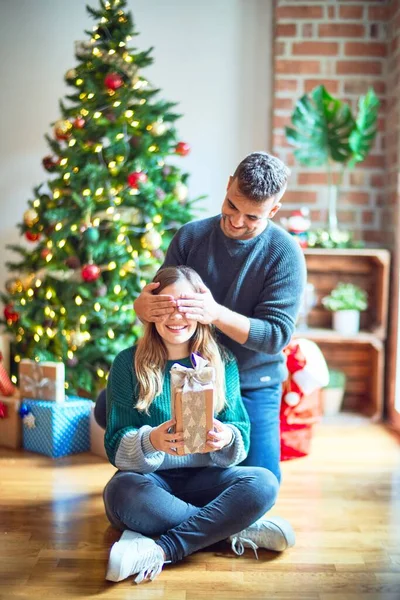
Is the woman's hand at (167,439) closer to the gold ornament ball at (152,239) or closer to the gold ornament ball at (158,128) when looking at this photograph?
the gold ornament ball at (152,239)

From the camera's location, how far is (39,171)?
3.63 metres

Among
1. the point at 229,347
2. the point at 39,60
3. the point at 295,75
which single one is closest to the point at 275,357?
the point at 229,347

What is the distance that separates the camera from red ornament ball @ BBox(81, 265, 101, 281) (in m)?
2.93

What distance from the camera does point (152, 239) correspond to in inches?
118

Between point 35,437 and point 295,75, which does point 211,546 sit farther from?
point 295,75

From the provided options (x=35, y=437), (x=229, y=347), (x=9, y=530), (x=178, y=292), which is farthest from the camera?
(x=35, y=437)

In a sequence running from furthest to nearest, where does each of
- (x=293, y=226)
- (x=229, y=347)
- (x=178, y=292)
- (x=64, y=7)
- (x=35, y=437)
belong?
(x=64, y=7)
(x=293, y=226)
(x=35, y=437)
(x=229, y=347)
(x=178, y=292)

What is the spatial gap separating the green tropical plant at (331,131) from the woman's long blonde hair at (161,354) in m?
1.56

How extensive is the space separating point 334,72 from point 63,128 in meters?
1.36

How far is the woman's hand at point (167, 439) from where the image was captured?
1.79 metres

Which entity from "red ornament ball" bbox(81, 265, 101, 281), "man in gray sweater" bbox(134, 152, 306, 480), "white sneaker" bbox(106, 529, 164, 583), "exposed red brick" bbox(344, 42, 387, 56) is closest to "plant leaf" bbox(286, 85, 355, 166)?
"exposed red brick" bbox(344, 42, 387, 56)

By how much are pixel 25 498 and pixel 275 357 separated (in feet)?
3.09

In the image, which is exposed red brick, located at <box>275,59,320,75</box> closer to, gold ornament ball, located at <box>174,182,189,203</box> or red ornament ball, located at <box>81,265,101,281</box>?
gold ornament ball, located at <box>174,182,189,203</box>

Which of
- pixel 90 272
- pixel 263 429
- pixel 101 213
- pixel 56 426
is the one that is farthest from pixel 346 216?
pixel 56 426
